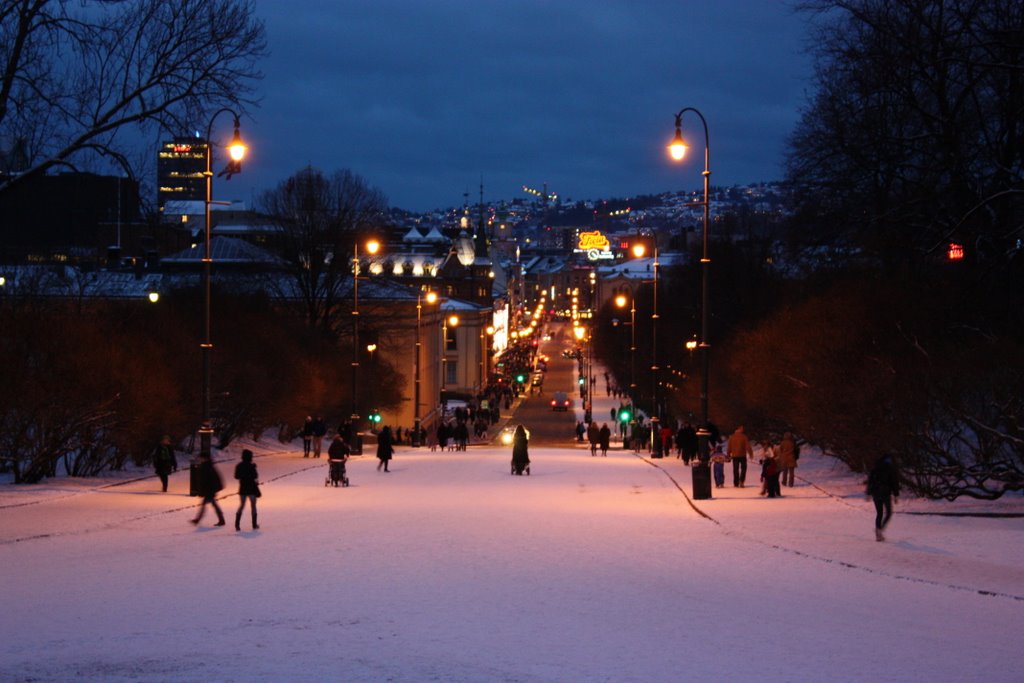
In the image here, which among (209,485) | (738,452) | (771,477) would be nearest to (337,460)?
(209,485)

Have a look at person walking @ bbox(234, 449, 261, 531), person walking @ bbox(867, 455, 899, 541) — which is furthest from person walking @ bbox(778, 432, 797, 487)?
person walking @ bbox(234, 449, 261, 531)

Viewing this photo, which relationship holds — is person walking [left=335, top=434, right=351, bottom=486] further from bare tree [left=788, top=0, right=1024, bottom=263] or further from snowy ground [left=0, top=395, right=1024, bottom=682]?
bare tree [left=788, top=0, right=1024, bottom=263]

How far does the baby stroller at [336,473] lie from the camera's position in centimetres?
2989

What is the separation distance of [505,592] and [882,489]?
26.3 feet

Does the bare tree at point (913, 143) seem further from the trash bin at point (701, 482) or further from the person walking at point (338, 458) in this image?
the person walking at point (338, 458)

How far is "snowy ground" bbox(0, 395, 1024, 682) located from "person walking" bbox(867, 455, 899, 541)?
1.16ft

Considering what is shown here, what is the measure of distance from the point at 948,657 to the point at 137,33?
56.8ft

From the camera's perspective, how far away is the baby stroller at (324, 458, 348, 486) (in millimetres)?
29891

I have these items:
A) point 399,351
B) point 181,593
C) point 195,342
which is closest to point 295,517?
point 181,593

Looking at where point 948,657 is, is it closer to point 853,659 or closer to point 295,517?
point 853,659

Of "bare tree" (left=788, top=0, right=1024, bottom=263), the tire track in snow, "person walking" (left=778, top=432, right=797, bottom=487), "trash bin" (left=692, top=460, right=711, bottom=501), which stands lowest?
the tire track in snow

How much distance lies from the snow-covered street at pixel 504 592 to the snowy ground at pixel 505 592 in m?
0.05

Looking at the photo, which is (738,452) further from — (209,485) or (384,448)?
(209,485)

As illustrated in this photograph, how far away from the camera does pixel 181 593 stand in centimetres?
1456
